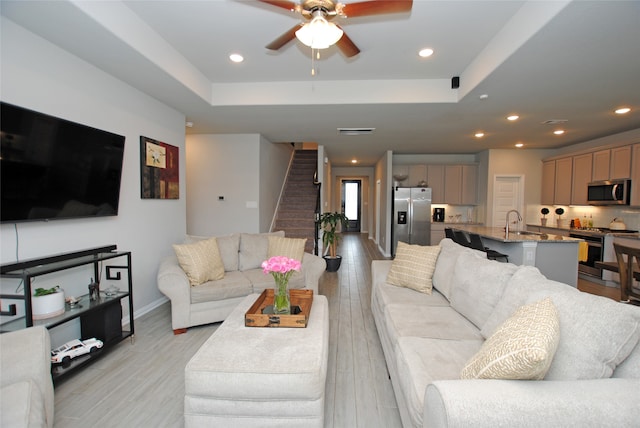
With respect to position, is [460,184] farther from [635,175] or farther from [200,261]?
[200,261]

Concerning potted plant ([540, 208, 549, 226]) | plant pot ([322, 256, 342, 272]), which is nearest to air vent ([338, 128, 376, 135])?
plant pot ([322, 256, 342, 272])

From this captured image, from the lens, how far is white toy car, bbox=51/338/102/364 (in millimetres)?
2137

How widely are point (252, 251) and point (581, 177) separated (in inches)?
248

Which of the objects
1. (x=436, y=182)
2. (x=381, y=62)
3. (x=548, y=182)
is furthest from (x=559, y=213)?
(x=381, y=62)

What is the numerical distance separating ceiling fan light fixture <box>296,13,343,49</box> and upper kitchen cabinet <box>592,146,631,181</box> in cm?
558

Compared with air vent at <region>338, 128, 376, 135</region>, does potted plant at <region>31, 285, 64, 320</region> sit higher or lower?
lower

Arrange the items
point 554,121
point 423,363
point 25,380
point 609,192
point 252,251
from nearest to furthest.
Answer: point 25,380
point 423,363
point 252,251
point 554,121
point 609,192

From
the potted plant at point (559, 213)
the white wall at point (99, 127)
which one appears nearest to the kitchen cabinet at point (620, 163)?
the potted plant at point (559, 213)

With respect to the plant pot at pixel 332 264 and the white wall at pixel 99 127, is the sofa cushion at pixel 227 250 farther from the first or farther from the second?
the plant pot at pixel 332 264

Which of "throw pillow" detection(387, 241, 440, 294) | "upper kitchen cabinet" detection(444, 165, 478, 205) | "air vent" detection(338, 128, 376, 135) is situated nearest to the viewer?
"throw pillow" detection(387, 241, 440, 294)

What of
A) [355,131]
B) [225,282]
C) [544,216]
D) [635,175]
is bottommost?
[225,282]

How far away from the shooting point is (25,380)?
4.57ft

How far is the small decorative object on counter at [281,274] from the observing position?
6.75 feet

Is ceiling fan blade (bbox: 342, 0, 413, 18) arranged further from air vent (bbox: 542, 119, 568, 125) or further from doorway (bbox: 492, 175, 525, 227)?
doorway (bbox: 492, 175, 525, 227)
